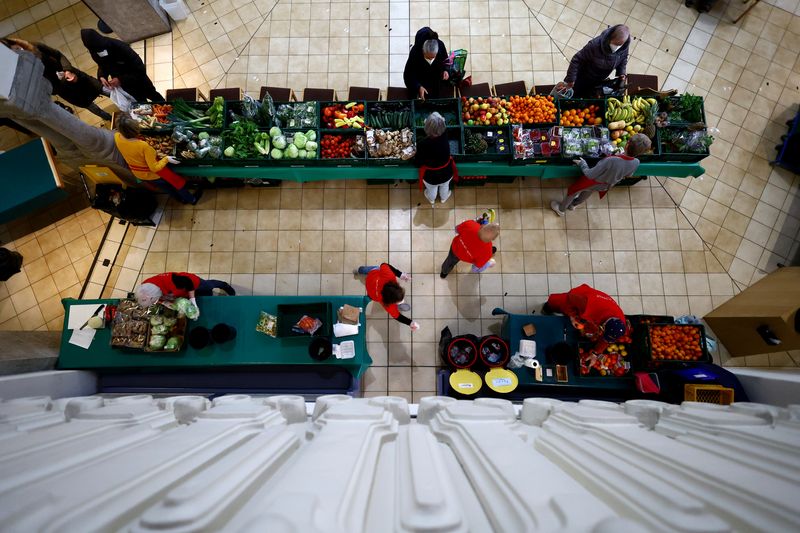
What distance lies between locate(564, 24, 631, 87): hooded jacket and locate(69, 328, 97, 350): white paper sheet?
7543mm

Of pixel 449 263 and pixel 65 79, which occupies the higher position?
pixel 65 79

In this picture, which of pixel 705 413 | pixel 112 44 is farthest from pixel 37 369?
pixel 705 413

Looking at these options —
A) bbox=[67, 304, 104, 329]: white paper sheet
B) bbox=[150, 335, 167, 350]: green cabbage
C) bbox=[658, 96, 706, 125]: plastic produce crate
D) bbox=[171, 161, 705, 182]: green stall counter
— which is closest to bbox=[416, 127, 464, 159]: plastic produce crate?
bbox=[171, 161, 705, 182]: green stall counter

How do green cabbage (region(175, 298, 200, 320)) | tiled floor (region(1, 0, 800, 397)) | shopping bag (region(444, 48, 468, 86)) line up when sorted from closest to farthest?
green cabbage (region(175, 298, 200, 320)) < shopping bag (region(444, 48, 468, 86)) < tiled floor (region(1, 0, 800, 397))

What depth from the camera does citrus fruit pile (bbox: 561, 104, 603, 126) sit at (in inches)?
216

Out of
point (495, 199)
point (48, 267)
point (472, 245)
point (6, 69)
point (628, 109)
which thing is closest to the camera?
point (6, 69)

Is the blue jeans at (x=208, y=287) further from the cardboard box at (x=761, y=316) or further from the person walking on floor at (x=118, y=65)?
the cardboard box at (x=761, y=316)

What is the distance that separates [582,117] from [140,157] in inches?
250

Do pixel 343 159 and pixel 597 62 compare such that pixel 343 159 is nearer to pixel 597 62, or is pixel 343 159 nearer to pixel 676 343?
pixel 597 62

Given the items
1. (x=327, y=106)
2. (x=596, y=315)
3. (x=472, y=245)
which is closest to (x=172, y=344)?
(x=472, y=245)

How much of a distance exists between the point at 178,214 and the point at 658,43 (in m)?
9.26

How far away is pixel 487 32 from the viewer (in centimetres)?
693

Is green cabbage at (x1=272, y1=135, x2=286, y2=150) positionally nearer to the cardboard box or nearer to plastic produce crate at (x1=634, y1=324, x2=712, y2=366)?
plastic produce crate at (x1=634, y1=324, x2=712, y2=366)

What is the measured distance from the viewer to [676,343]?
14.5 feet
